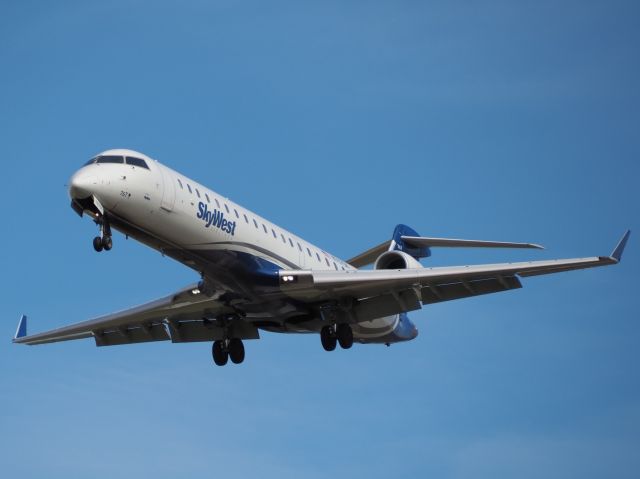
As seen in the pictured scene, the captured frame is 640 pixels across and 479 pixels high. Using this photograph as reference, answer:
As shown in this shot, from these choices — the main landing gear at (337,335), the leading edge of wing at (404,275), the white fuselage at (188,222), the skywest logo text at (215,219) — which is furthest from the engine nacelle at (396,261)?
the skywest logo text at (215,219)

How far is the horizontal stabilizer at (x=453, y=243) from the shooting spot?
28.7m

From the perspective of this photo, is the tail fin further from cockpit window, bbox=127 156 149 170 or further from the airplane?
cockpit window, bbox=127 156 149 170

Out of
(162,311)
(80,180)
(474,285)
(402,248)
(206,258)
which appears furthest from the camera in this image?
(402,248)

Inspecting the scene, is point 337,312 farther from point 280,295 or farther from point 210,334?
point 210,334

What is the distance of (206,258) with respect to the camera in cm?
2598

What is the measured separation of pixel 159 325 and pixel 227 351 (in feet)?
9.00

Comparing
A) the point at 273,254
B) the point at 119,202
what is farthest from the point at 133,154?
the point at 273,254

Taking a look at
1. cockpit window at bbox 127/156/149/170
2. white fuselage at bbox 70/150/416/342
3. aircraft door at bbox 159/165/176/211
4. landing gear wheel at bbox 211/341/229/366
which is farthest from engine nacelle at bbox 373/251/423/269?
cockpit window at bbox 127/156/149/170

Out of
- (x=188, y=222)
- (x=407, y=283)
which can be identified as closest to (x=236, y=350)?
(x=407, y=283)

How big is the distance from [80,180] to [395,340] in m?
10.9

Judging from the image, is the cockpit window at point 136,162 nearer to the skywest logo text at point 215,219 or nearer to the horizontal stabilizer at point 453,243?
the skywest logo text at point 215,219

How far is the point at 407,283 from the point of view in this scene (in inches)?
1089

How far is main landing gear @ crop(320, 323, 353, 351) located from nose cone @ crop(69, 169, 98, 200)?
23.9 feet

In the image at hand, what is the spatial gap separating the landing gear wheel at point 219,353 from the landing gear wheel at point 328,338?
2.90 m
